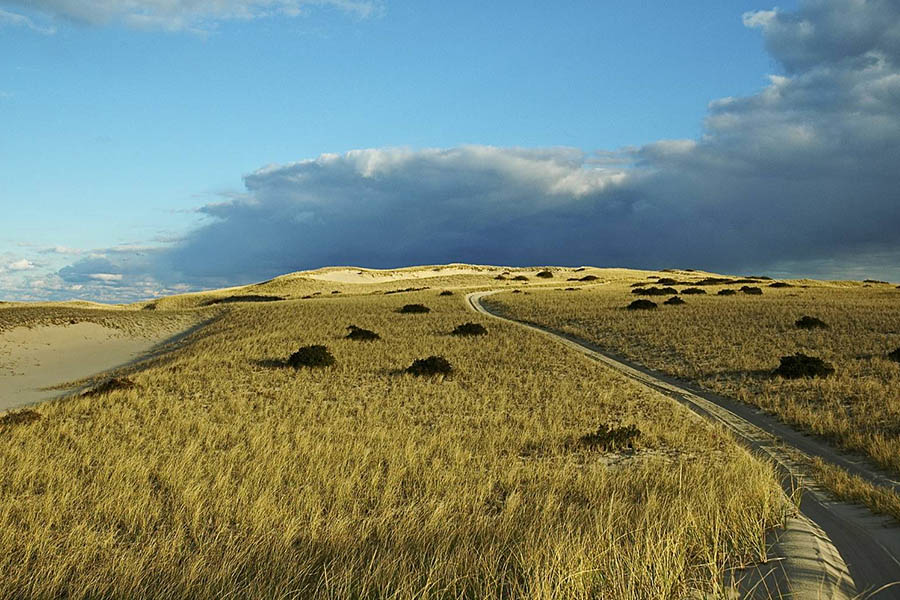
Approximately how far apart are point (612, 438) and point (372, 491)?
232 inches

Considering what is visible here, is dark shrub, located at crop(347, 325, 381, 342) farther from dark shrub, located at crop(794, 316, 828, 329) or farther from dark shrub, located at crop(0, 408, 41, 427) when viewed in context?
dark shrub, located at crop(794, 316, 828, 329)

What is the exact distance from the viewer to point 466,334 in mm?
29625

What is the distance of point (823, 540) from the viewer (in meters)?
6.75

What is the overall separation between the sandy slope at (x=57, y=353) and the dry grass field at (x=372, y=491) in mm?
15238

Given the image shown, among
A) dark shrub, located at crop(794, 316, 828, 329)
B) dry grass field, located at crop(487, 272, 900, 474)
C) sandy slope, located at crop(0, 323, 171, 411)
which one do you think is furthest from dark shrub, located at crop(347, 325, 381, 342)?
dark shrub, located at crop(794, 316, 828, 329)

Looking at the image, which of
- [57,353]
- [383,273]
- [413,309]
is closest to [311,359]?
[413,309]

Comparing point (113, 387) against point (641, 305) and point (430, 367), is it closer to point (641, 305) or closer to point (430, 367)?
point (430, 367)

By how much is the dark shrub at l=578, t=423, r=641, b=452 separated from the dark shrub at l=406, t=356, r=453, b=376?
8295 millimetres

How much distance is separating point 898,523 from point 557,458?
5607mm

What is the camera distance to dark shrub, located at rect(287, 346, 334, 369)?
869 inches

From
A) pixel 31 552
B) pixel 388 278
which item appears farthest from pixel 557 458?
pixel 388 278

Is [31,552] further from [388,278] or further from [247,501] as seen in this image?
[388,278]

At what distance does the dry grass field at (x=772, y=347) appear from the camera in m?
14.2

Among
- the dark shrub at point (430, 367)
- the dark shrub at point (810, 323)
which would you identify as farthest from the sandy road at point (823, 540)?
the dark shrub at point (810, 323)
